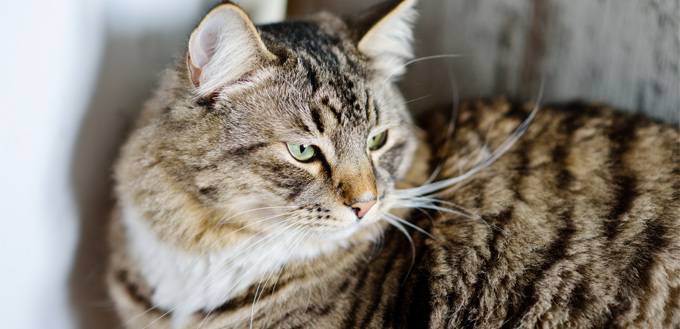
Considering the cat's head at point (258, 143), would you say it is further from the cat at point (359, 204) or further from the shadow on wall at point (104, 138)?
the shadow on wall at point (104, 138)

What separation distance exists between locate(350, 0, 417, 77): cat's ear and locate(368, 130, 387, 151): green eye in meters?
0.15

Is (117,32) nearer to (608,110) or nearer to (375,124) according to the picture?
(375,124)

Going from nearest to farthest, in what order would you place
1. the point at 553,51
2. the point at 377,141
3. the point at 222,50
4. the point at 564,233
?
the point at 222,50, the point at 564,233, the point at 377,141, the point at 553,51

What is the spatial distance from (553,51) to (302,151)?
884mm

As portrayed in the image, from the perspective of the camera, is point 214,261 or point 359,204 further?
point 214,261

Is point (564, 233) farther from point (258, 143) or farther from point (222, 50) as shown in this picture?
point (222, 50)

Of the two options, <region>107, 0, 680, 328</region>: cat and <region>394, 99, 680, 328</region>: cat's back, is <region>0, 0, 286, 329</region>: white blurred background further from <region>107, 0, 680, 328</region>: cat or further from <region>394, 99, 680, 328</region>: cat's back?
<region>394, 99, 680, 328</region>: cat's back

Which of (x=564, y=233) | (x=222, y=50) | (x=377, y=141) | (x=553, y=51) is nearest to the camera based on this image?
(x=222, y=50)

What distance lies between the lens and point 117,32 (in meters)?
1.20

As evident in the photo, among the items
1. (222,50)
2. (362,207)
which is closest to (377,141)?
(362,207)

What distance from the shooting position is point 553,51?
149cm

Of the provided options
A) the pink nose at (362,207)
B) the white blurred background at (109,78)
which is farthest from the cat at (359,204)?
the white blurred background at (109,78)

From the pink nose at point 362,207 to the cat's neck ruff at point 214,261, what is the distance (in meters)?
0.06

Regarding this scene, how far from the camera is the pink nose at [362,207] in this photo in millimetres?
1038
